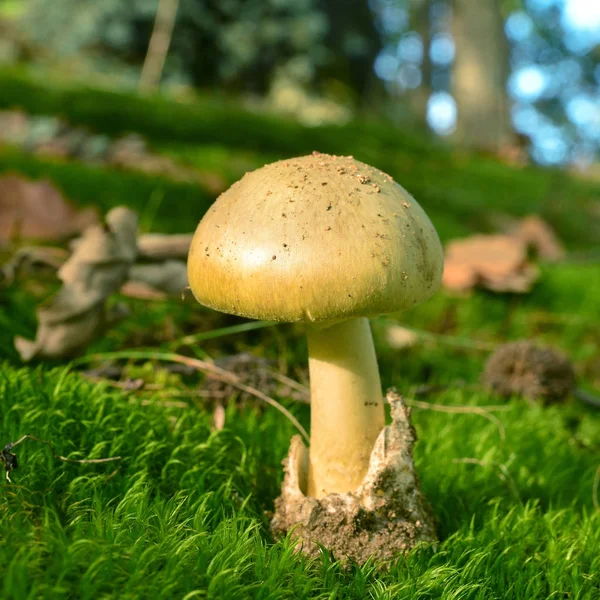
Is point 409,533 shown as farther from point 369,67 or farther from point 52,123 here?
point 369,67

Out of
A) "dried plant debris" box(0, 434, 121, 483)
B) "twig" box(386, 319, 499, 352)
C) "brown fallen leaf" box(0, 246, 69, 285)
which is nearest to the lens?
"dried plant debris" box(0, 434, 121, 483)

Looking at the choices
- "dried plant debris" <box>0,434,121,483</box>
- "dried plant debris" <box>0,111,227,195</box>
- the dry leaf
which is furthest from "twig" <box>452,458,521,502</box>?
"dried plant debris" <box>0,111,227,195</box>

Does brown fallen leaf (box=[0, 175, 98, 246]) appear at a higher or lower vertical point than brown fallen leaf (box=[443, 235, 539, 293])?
higher

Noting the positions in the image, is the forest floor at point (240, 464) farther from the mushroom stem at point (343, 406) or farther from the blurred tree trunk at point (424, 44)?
the blurred tree trunk at point (424, 44)

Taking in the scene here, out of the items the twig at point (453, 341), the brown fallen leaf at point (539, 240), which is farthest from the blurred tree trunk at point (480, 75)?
the twig at point (453, 341)

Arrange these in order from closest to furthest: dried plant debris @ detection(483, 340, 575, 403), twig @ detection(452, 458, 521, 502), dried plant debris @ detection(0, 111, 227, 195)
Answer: twig @ detection(452, 458, 521, 502), dried plant debris @ detection(483, 340, 575, 403), dried plant debris @ detection(0, 111, 227, 195)

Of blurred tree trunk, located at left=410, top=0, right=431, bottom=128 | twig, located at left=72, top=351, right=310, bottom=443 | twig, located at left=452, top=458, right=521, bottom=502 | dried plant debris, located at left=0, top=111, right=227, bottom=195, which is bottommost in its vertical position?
twig, located at left=452, top=458, right=521, bottom=502

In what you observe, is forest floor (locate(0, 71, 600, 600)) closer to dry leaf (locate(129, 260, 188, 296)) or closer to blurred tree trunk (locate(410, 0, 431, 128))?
dry leaf (locate(129, 260, 188, 296))

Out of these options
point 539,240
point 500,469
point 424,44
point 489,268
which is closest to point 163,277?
point 500,469
